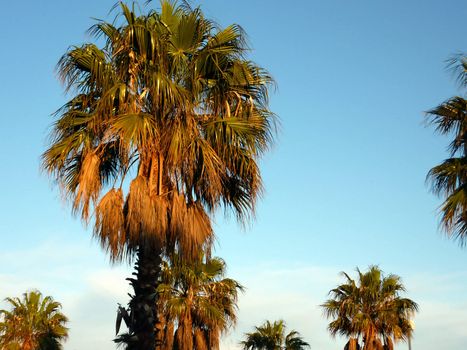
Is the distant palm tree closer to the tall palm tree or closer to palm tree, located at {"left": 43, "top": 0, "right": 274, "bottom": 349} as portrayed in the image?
the tall palm tree

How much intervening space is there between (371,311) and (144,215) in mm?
22281

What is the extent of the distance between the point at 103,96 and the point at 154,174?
1.80 metres

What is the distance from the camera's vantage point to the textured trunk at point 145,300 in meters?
12.7

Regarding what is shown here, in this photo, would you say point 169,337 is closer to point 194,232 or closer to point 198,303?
point 198,303

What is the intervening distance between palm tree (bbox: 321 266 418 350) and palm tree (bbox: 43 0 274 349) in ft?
63.8

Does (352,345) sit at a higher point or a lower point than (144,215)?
higher

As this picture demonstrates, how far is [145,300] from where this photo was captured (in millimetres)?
12914

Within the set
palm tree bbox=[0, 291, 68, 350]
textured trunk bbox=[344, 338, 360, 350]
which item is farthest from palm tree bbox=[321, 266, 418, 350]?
palm tree bbox=[0, 291, 68, 350]

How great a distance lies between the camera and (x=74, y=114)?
14.6 m

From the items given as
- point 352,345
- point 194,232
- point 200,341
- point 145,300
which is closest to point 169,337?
point 200,341

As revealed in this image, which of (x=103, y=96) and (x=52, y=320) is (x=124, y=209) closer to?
(x=103, y=96)

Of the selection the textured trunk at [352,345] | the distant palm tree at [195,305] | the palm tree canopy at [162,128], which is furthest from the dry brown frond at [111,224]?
the textured trunk at [352,345]

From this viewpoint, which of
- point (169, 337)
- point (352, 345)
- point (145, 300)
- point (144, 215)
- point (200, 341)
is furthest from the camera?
point (352, 345)

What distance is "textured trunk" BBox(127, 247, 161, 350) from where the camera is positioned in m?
12.7
